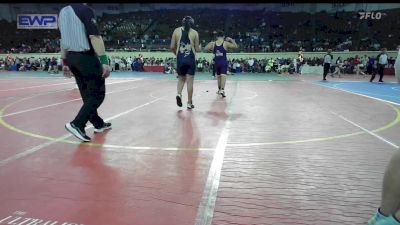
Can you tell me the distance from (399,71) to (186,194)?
1.72 metres

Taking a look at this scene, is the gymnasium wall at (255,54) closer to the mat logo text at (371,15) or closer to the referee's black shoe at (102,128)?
the mat logo text at (371,15)

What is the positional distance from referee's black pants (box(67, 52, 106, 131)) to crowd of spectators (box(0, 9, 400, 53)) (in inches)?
1081

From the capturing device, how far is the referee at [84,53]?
4277mm

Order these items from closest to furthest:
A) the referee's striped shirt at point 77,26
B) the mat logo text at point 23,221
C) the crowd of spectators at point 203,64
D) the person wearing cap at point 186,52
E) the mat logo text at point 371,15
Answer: the mat logo text at point 23,221 → the referee's striped shirt at point 77,26 → the person wearing cap at point 186,52 → the crowd of spectators at point 203,64 → the mat logo text at point 371,15

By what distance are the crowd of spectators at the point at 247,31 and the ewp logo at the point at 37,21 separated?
192 cm

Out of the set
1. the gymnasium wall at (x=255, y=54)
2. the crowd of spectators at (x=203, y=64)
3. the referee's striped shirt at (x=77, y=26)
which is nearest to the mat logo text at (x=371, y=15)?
the gymnasium wall at (x=255, y=54)

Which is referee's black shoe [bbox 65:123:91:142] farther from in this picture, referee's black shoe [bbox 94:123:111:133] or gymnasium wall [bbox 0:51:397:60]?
gymnasium wall [bbox 0:51:397:60]

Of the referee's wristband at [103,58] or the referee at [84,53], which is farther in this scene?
the referee's wristband at [103,58]

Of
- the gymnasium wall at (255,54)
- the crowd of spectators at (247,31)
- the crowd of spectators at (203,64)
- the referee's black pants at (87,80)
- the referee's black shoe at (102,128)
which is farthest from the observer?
the crowd of spectators at (247,31)

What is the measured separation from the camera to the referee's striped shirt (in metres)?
4.26

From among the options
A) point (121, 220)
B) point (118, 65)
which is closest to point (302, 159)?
point (121, 220)

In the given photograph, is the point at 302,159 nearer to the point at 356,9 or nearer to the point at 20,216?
the point at 20,216

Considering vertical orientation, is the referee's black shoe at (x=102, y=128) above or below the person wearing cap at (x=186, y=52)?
below

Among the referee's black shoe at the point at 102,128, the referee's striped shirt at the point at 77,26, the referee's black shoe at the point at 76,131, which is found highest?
the referee's striped shirt at the point at 77,26
